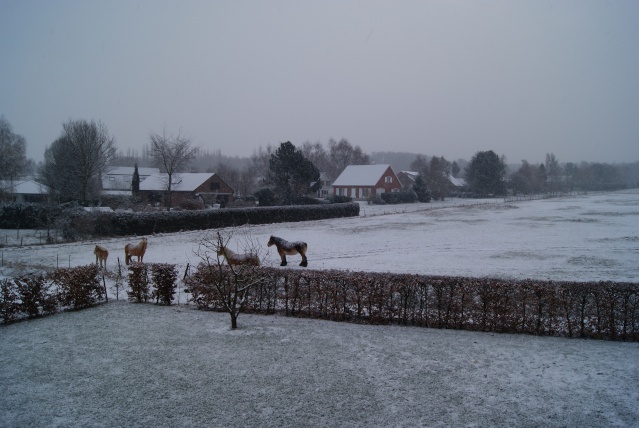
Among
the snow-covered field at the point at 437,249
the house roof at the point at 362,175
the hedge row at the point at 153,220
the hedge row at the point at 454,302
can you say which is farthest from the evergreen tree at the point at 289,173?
the hedge row at the point at 454,302

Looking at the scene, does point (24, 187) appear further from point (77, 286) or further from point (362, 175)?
point (362, 175)

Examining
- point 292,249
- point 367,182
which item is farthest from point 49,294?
point 367,182

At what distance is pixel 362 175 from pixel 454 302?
65562 millimetres

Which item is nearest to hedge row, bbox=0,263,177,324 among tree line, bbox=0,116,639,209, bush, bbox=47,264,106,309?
bush, bbox=47,264,106,309

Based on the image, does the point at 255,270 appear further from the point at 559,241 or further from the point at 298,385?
the point at 559,241

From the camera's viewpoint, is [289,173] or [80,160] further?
[289,173]

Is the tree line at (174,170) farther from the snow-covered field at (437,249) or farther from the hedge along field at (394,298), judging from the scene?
the hedge along field at (394,298)

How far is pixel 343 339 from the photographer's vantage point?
368 inches

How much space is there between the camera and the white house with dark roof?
2847 inches

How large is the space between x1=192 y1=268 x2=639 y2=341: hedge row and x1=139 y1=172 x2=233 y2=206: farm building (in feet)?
134

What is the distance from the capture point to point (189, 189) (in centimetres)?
5316

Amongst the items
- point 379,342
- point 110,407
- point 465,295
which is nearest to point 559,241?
point 465,295

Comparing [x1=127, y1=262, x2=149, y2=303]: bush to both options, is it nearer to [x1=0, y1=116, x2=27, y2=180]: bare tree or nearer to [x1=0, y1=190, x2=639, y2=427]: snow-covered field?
[x1=0, y1=190, x2=639, y2=427]: snow-covered field

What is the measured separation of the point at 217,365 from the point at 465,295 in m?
6.04
